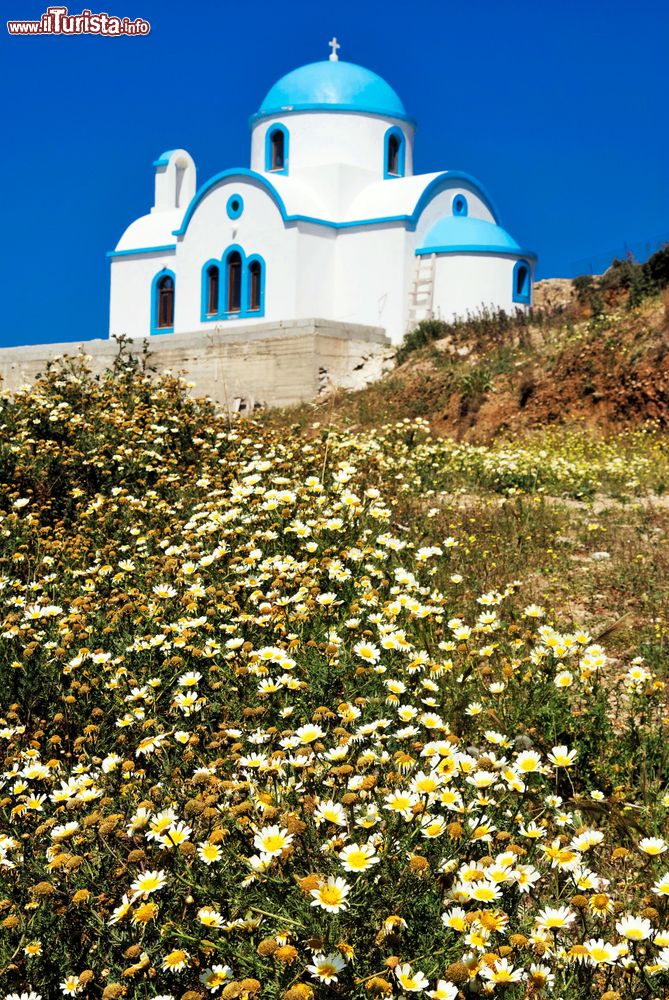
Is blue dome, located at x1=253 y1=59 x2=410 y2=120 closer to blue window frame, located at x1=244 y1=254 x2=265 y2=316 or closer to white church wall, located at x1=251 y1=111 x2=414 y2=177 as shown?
white church wall, located at x1=251 y1=111 x2=414 y2=177

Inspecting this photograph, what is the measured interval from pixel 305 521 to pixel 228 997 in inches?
129

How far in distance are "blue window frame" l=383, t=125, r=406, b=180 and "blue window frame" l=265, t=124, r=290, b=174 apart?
7.74 ft

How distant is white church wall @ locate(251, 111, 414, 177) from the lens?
958 inches

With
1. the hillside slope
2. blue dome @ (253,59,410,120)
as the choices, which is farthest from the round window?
the hillside slope

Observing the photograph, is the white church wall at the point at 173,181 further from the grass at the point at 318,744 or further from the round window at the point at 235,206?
the grass at the point at 318,744

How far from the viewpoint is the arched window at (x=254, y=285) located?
2350 centimetres

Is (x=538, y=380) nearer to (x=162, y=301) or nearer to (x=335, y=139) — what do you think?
(x=335, y=139)

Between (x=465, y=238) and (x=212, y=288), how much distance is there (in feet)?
19.1

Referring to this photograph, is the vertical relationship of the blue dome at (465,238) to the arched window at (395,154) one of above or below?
below

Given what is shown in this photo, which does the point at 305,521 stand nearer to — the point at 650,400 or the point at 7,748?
the point at 7,748

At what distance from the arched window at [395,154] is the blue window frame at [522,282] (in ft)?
12.9

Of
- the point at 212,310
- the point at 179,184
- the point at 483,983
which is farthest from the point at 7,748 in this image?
the point at 179,184

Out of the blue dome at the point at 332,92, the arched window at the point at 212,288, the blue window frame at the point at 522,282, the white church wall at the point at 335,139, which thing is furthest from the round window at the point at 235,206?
the blue window frame at the point at 522,282

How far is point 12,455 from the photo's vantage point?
23.7ft
